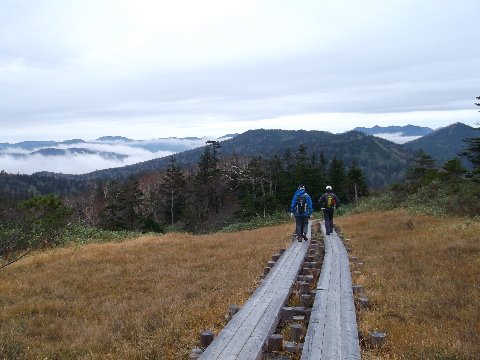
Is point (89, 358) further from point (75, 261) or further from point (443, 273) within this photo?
point (75, 261)

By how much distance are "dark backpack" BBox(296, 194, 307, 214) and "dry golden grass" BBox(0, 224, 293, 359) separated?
1812mm

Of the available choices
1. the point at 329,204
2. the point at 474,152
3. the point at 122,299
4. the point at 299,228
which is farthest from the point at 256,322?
the point at 474,152

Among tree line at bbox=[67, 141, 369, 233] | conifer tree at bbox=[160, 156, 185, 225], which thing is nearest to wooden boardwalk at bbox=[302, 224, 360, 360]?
tree line at bbox=[67, 141, 369, 233]

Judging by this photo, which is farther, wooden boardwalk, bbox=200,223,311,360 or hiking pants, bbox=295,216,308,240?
hiking pants, bbox=295,216,308,240

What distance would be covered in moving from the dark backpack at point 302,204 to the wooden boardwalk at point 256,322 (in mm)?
6049

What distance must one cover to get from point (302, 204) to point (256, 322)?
33.8 feet

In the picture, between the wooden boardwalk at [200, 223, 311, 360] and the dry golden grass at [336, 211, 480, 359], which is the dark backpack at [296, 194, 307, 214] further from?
the wooden boardwalk at [200, 223, 311, 360]

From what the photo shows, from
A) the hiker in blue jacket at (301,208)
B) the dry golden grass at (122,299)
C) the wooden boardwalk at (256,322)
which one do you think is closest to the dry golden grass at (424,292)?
the wooden boardwalk at (256,322)

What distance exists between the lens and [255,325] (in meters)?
6.86

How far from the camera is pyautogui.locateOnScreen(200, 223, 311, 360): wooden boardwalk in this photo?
19.3 ft

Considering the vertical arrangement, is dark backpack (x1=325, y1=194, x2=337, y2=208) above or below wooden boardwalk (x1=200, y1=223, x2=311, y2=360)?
above

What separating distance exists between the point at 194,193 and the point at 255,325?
55.9 m

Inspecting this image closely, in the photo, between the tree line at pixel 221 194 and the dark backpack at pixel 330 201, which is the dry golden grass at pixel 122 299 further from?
the tree line at pixel 221 194

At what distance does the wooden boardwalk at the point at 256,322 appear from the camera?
231 inches
